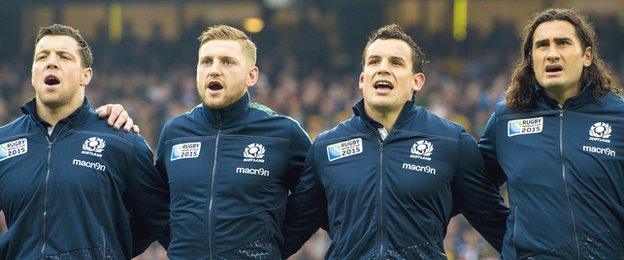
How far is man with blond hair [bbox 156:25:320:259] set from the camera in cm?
698

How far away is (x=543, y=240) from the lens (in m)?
6.72

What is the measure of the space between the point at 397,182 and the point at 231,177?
3.06ft

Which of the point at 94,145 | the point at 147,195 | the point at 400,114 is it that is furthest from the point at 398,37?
the point at 94,145

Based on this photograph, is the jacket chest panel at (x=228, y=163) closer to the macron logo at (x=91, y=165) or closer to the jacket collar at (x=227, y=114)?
the jacket collar at (x=227, y=114)

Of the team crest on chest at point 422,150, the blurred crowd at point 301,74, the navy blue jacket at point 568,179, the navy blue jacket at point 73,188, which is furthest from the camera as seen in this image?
the blurred crowd at point 301,74

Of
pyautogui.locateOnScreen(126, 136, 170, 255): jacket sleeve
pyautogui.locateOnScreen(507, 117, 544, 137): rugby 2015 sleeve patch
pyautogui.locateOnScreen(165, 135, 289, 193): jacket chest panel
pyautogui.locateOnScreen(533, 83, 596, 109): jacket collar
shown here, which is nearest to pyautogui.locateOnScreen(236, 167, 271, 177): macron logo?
pyautogui.locateOnScreen(165, 135, 289, 193): jacket chest panel

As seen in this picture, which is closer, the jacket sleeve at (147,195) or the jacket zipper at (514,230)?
the jacket zipper at (514,230)

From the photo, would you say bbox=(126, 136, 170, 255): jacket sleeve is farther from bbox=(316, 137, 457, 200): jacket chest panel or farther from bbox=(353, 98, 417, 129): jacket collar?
bbox=(353, 98, 417, 129): jacket collar

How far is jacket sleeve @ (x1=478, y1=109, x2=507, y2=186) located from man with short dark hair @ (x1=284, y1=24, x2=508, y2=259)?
0.26ft

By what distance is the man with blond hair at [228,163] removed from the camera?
6.98m

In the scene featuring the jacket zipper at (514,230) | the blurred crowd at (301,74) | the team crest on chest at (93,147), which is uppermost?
the team crest on chest at (93,147)

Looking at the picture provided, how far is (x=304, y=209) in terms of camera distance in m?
7.27

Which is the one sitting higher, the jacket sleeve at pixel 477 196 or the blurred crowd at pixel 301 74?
the jacket sleeve at pixel 477 196

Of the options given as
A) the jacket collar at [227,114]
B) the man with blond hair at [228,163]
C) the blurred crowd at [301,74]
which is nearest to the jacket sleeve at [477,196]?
the man with blond hair at [228,163]
